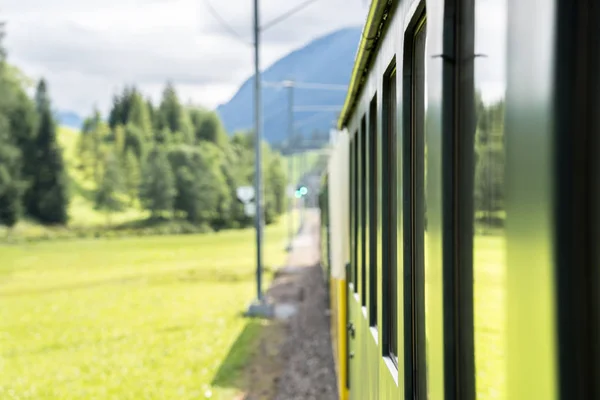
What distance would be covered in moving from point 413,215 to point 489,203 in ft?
3.43

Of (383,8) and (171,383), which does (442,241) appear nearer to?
(383,8)

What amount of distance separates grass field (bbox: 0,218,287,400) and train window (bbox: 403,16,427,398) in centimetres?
691

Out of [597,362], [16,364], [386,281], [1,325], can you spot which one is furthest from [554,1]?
[1,325]

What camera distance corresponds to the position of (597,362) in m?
0.90

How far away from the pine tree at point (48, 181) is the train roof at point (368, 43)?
190 feet

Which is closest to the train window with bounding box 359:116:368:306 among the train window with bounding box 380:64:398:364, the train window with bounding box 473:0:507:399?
the train window with bounding box 380:64:398:364

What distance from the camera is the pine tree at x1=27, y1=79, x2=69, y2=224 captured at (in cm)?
5903

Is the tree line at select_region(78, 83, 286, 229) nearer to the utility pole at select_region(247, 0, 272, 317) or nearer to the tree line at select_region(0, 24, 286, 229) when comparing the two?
the tree line at select_region(0, 24, 286, 229)

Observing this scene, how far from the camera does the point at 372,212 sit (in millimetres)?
3805

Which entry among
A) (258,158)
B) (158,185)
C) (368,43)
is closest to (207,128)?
(158,185)

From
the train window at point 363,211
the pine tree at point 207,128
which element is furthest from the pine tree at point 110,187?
the train window at point 363,211

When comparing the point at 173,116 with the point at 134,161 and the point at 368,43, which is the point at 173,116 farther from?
the point at 368,43

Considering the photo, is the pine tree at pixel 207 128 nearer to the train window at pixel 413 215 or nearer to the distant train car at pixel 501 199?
the train window at pixel 413 215

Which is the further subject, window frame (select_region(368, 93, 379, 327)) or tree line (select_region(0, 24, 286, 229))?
tree line (select_region(0, 24, 286, 229))
